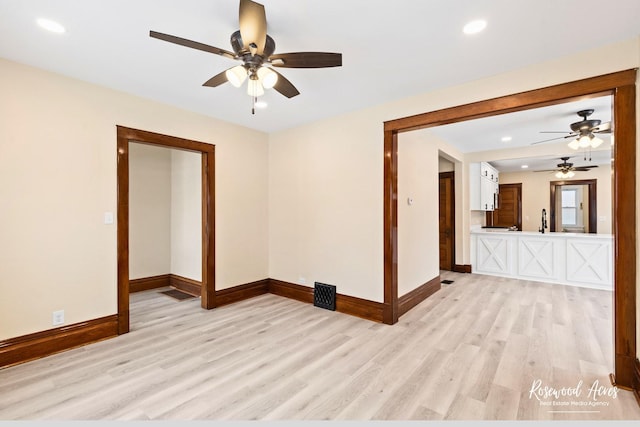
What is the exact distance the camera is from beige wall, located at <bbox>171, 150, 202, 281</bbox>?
15.9 ft

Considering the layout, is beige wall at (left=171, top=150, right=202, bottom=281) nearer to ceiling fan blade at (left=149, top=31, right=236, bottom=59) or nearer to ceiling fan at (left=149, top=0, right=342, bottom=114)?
ceiling fan at (left=149, top=0, right=342, bottom=114)

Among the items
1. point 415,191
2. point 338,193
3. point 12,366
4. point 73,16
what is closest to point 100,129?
point 73,16

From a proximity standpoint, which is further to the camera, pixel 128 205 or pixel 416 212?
pixel 416 212

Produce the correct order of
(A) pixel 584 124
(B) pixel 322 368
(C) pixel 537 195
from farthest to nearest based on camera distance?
(C) pixel 537 195, (A) pixel 584 124, (B) pixel 322 368

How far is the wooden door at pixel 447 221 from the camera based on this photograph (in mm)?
6562

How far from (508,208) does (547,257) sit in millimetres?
3963

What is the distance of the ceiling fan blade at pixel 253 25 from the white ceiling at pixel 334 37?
139 millimetres

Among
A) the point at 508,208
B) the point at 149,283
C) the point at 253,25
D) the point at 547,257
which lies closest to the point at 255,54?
the point at 253,25

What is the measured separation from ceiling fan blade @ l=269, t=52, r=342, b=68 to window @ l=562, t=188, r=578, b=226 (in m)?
9.83

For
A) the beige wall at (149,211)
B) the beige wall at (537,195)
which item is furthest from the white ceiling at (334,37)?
the beige wall at (537,195)

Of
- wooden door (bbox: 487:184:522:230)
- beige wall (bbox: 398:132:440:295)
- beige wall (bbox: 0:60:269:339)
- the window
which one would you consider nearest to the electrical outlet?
beige wall (bbox: 0:60:269:339)

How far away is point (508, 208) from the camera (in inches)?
356

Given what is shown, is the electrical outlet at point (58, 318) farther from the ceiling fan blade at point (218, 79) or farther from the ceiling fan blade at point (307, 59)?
the ceiling fan blade at point (307, 59)

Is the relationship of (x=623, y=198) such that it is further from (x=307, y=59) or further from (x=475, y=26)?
(x=307, y=59)
